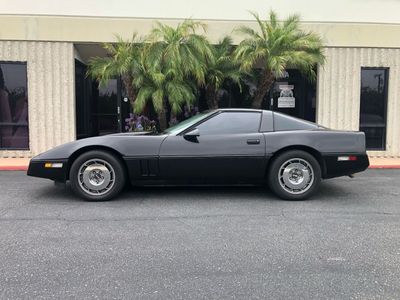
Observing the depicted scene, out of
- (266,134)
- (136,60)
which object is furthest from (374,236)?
(136,60)

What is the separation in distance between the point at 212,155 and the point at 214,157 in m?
0.04

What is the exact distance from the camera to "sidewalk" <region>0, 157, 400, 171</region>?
9.19 metres

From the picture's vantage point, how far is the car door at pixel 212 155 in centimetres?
Answer: 604

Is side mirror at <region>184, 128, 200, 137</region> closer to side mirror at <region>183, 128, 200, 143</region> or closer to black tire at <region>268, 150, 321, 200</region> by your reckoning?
side mirror at <region>183, 128, 200, 143</region>

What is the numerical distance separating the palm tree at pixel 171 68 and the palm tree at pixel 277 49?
933 mm

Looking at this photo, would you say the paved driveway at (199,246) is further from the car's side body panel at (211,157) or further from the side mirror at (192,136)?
the side mirror at (192,136)

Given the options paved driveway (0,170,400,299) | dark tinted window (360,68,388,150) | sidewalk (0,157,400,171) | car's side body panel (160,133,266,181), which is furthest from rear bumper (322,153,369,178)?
dark tinted window (360,68,388,150)

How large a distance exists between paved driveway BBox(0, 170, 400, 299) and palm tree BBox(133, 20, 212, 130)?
3367 mm

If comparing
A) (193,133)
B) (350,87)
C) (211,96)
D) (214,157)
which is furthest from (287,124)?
(350,87)

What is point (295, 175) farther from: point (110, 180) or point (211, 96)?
point (211, 96)

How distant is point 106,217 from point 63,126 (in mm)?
6249

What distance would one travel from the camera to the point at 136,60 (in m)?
9.59

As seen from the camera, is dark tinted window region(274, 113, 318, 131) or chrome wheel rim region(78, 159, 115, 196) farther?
dark tinted window region(274, 113, 318, 131)

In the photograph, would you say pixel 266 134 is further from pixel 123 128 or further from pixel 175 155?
pixel 123 128
